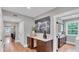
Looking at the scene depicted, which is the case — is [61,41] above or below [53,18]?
below

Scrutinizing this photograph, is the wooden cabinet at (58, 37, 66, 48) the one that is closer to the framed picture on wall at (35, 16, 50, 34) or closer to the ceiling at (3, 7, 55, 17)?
the framed picture on wall at (35, 16, 50, 34)

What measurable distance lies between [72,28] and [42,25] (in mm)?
550

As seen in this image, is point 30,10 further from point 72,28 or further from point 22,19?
point 72,28

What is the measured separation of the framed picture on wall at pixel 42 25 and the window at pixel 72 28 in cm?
36

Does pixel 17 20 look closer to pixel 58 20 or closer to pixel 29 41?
pixel 29 41

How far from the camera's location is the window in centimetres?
112

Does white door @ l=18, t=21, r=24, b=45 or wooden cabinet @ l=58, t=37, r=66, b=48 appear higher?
white door @ l=18, t=21, r=24, b=45

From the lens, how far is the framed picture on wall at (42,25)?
122 centimetres

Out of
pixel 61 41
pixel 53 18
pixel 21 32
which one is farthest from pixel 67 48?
pixel 21 32

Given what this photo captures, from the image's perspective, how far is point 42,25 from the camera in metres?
1.28

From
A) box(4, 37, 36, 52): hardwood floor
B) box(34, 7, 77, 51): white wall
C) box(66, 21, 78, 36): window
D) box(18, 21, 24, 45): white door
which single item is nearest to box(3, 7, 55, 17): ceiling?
box(34, 7, 77, 51): white wall

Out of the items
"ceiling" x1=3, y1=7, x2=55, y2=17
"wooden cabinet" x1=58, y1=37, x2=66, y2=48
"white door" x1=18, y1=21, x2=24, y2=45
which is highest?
"ceiling" x1=3, y1=7, x2=55, y2=17

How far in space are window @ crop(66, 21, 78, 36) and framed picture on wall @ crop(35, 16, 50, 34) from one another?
14.3 inches
